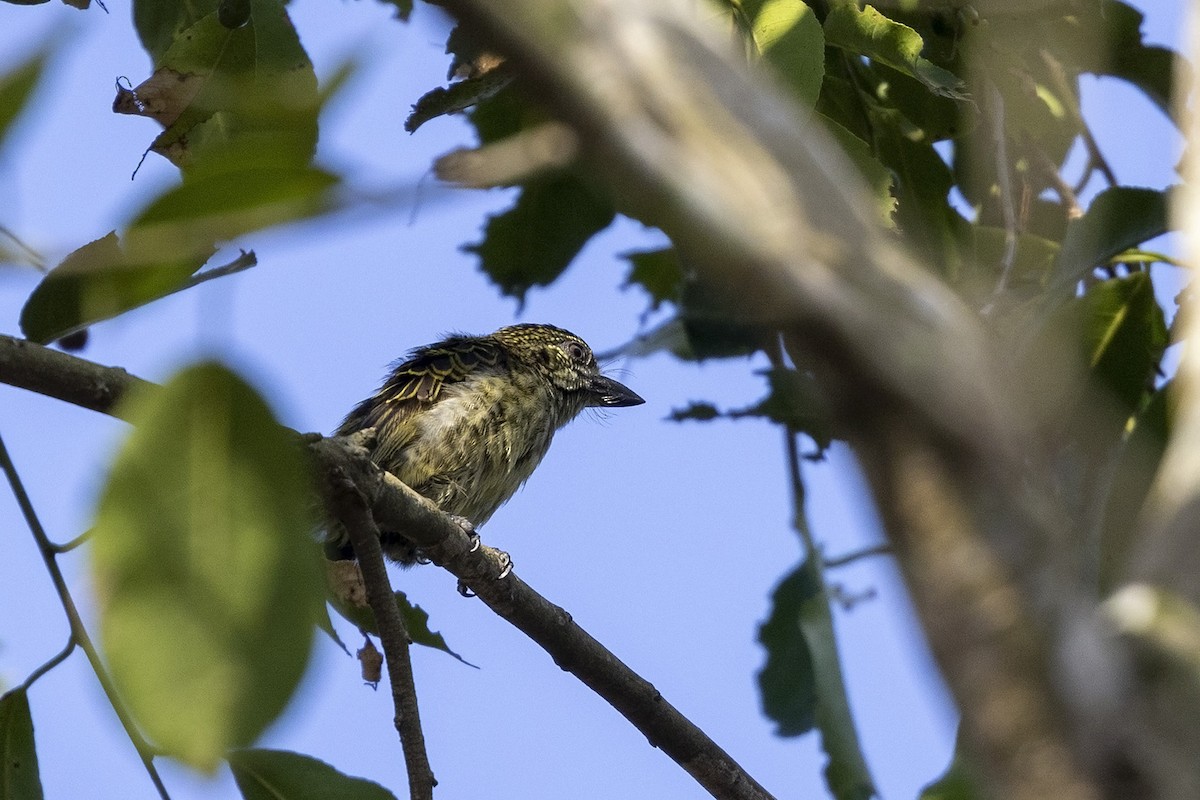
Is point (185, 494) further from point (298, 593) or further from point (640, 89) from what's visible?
point (640, 89)

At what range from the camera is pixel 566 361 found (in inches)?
233

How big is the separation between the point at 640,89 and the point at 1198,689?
0.46 metres

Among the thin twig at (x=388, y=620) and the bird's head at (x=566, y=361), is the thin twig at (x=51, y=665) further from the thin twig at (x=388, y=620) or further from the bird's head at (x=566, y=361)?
the bird's head at (x=566, y=361)

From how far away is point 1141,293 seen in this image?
2.88 meters

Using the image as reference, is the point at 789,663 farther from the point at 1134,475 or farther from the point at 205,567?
the point at 205,567

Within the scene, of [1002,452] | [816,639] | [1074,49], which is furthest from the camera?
[816,639]

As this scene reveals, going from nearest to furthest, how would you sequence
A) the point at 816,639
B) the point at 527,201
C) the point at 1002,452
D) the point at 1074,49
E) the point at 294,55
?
the point at 1002,452, the point at 294,55, the point at 1074,49, the point at 816,639, the point at 527,201

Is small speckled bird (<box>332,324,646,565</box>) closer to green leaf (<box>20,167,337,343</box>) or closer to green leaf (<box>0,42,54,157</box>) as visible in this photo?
green leaf (<box>20,167,337,343</box>)

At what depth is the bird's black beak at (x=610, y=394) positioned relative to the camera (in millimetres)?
6029

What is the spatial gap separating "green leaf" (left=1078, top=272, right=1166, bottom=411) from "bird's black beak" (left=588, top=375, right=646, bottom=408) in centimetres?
330

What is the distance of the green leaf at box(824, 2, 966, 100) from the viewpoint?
2777mm

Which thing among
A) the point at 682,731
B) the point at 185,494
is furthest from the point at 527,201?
the point at 185,494

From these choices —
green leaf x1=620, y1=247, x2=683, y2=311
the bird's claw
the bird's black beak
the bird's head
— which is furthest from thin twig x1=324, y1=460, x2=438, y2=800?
the bird's black beak

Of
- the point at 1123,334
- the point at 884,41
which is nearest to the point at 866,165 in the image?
the point at 884,41
